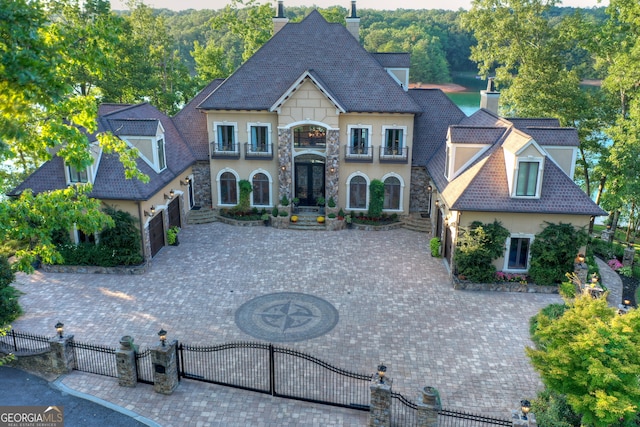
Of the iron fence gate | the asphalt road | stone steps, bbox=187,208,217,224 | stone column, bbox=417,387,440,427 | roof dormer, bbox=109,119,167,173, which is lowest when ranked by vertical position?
the asphalt road

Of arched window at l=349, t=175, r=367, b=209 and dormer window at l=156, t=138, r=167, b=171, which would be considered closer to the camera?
dormer window at l=156, t=138, r=167, b=171

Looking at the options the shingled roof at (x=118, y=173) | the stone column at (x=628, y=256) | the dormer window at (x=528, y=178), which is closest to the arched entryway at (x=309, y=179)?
the shingled roof at (x=118, y=173)

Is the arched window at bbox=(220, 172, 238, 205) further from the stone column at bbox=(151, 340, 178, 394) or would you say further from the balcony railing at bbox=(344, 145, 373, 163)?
the stone column at bbox=(151, 340, 178, 394)

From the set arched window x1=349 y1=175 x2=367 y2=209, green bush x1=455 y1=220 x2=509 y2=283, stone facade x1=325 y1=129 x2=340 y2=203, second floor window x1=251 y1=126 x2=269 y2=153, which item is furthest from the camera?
arched window x1=349 y1=175 x2=367 y2=209

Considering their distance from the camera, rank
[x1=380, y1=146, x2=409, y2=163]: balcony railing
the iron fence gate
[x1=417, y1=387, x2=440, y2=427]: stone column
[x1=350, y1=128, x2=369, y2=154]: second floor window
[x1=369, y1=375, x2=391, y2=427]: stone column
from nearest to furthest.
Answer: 1. [x1=417, y1=387, x2=440, y2=427]: stone column
2. [x1=369, y1=375, x2=391, y2=427]: stone column
3. the iron fence gate
4. [x1=380, y1=146, x2=409, y2=163]: balcony railing
5. [x1=350, y1=128, x2=369, y2=154]: second floor window

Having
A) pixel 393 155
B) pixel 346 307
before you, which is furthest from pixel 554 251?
pixel 393 155

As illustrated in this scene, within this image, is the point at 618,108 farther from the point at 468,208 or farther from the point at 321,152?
the point at 321,152

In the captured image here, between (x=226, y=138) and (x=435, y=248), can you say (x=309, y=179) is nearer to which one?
(x=226, y=138)

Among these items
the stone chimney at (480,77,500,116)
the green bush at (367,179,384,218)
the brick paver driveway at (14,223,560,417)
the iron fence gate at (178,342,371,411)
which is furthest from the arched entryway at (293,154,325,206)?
the iron fence gate at (178,342,371,411)
